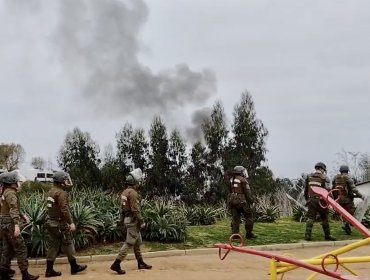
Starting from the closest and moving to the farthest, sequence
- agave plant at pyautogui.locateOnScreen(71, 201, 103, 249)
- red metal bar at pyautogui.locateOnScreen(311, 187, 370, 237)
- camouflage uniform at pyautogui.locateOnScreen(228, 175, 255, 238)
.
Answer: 1. red metal bar at pyautogui.locateOnScreen(311, 187, 370, 237)
2. agave plant at pyautogui.locateOnScreen(71, 201, 103, 249)
3. camouflage uniform at pyautogui.locateOnScreen(228, 175, 255, 238)

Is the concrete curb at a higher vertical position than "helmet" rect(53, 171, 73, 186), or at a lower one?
lower

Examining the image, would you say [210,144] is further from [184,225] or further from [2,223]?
[2,223]

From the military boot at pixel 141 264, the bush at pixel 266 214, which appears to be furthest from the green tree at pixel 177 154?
the military boot at pixel 141 264

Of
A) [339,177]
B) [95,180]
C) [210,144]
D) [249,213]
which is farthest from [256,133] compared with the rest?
[249,213]

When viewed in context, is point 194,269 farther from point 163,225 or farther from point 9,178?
point 9,178

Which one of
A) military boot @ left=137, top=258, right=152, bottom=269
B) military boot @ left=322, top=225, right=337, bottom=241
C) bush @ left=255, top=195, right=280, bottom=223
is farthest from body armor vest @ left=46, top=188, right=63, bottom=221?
bush @ left=255, top=195, right=280, bottom=223

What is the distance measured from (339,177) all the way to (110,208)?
5.83 meters

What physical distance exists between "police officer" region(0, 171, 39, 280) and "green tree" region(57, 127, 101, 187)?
15.0 m

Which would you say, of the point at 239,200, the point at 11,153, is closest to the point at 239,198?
the point at 239,200

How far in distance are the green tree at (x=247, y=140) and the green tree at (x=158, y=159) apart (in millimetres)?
2728

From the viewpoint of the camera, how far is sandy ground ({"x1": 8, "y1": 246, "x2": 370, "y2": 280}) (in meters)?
8.93

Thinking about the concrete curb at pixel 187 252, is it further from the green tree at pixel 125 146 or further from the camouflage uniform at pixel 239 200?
the green tree at pixel 125 146

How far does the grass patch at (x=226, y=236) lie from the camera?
1146 centimetres

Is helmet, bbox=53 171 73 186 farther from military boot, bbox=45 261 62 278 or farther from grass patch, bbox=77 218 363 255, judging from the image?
grass patch, bbox=77 218 363 255
